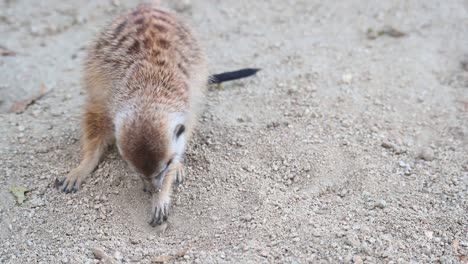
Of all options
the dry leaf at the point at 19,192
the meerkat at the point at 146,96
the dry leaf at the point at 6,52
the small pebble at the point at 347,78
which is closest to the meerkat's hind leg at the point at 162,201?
the meerkat at the point at 146,96

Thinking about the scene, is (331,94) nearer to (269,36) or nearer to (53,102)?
(269,36)

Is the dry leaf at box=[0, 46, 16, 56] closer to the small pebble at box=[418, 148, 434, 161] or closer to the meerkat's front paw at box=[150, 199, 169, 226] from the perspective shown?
the meerkat's front paw at box=[150, 199, 169, 226]

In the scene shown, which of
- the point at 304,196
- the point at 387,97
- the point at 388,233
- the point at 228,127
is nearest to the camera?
the point at 388,233

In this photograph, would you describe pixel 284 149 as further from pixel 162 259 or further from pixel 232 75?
pixel 162 259

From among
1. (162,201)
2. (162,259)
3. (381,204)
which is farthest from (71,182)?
(381,204)

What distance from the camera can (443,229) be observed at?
2.83 meters

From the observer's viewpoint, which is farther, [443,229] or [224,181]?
[224,181]

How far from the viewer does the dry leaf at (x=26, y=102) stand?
3918mm

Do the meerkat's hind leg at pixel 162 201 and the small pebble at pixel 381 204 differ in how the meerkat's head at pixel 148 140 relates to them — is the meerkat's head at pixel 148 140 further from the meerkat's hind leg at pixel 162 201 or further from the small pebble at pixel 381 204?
the small pebble at pixel 381 204

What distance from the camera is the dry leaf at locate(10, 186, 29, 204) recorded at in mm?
3102

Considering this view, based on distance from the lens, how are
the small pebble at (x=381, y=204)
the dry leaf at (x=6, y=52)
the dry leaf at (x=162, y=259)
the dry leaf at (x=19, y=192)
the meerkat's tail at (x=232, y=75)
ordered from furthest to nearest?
1. the dry leaf at (x=6, y=52)
2. the meerkat's tail at (x=232, y=75)
3. the dry leaf at (x=19, y=192)
4. the small pebble at (x=381, y=204)
5. the dry leaf at (x=162, y=259)

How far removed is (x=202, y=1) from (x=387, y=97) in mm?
2114

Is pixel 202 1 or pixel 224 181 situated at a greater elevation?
pixel 202 1

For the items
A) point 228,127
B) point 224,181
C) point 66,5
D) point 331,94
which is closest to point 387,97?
point 331,94
